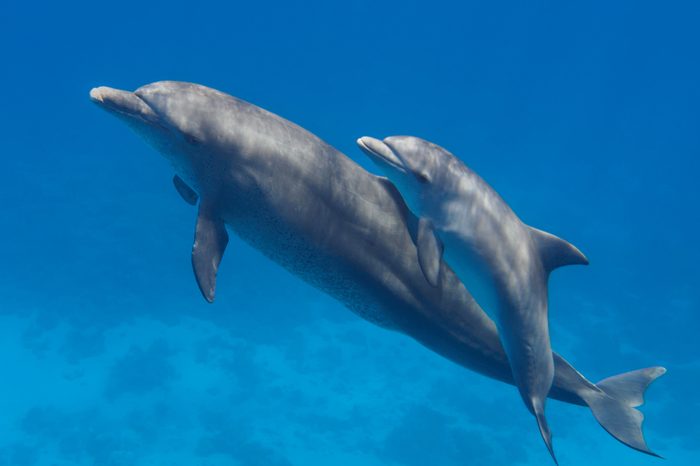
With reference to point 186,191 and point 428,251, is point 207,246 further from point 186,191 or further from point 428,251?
point 428,251

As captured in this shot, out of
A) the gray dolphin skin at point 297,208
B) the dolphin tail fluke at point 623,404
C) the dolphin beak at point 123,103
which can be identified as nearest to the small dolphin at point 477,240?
the gray dolphin skin at point 297,208

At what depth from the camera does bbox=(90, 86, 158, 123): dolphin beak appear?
21.9ft

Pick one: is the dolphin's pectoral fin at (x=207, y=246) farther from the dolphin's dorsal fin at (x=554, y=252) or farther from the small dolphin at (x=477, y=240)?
the dolphin's dorsal fin at (x=554, y=252)

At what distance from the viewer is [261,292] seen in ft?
86.3

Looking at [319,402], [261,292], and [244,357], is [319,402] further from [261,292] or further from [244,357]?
[261,292]

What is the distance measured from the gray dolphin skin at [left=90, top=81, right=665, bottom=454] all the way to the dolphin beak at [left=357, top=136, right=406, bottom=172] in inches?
20.5

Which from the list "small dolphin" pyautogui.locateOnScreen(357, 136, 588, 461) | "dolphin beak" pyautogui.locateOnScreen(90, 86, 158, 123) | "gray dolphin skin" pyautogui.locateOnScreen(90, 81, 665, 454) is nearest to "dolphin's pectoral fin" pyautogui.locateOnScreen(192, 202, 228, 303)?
"gray dolphin skin" pyautogui.locateOnScreen(90, 81, 665, 454)

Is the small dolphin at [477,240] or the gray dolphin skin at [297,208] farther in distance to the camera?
the gray dolphin skin at [297,208]

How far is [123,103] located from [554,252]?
463 cm

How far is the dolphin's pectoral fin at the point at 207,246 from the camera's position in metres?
6.67

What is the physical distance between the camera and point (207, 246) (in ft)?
22.2

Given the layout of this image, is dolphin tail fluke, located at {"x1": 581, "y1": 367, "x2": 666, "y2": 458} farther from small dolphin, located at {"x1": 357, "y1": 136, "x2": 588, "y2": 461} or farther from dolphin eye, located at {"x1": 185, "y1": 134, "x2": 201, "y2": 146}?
dolphin eye, located at {"x1": 185, "y1": 134, "x2": 201, "y2": 146}

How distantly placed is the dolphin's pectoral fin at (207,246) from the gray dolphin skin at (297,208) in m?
0.01

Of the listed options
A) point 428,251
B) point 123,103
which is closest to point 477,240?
point 428,251
